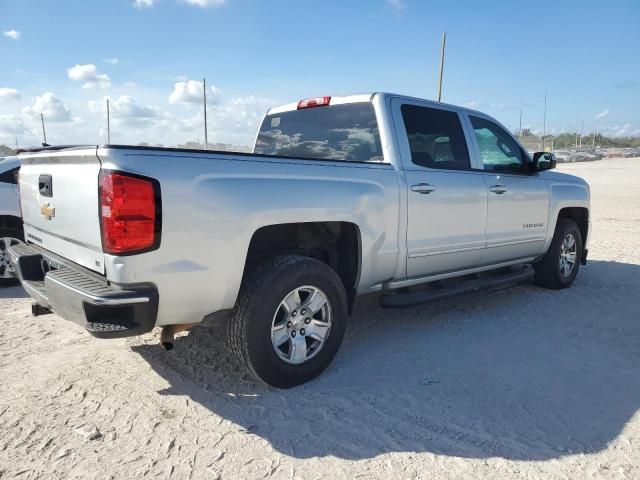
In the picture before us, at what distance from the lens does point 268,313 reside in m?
3.08

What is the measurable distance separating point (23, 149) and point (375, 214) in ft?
8.80

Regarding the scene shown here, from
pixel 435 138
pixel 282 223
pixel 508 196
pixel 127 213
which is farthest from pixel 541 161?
pixel 127 213

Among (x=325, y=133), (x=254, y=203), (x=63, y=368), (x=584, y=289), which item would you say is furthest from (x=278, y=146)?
(x=584, y=289)

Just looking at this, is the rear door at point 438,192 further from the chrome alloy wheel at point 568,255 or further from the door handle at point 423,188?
the chrome alloy wheel at point 568,255

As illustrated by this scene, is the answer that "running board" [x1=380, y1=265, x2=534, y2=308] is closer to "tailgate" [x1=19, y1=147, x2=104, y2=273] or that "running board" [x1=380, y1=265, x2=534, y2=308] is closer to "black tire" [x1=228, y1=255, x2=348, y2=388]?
"black tire" [x1=228, y1=255, x2=348, y2=388]

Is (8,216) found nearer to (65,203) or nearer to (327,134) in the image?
(65,203)

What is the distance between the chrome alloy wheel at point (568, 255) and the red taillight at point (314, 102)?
136 inches

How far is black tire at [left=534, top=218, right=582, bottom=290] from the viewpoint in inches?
228

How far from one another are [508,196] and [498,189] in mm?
207

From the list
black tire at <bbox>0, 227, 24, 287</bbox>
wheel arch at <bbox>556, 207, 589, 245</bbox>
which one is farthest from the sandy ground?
wheel arch at <bbox>556, 207, 589, 245</bbox>

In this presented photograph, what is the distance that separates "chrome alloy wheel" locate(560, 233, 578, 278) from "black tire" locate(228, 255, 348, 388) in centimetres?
384

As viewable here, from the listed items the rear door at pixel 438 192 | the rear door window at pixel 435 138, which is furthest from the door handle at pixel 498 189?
the rear door window at pixel 435 138

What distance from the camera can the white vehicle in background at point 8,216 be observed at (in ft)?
19.2

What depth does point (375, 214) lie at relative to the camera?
11.9 feet
